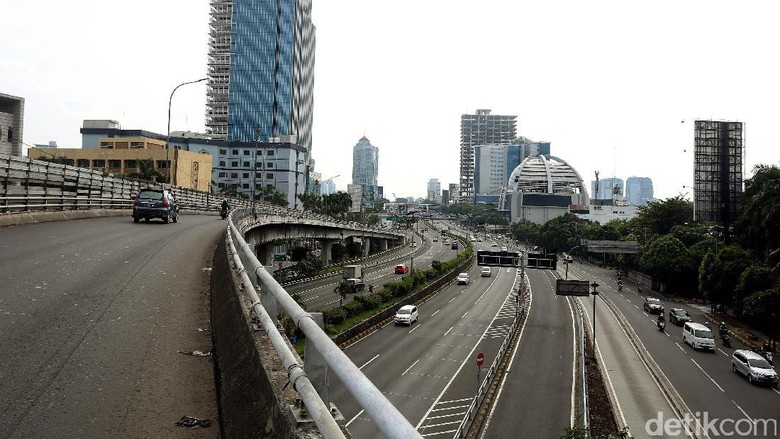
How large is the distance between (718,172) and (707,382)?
56.2 meters

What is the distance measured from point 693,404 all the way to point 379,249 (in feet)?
331

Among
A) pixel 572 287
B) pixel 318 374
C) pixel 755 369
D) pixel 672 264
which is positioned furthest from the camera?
pixel 672 264

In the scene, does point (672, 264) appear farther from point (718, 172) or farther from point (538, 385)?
point (538, 385)

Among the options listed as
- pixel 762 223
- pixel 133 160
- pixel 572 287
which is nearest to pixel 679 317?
pixel 762 223

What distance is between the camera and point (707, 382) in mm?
32719

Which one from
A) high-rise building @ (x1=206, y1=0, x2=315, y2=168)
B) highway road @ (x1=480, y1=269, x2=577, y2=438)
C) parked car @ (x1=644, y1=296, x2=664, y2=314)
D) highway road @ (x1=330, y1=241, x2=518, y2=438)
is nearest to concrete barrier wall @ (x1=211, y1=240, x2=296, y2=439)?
highway road @ (x1=330, y1=241, x2=518, y2=438)

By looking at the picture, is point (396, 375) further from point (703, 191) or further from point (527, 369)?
point (703, 191)

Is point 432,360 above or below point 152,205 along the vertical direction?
below

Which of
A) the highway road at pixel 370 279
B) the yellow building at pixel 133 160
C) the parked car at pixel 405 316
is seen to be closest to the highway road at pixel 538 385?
the parked car at pixel 405 316

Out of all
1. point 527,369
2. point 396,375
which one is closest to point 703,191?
point 527,369

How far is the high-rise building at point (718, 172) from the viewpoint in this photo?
255 ft

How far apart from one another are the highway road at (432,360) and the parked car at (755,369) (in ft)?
51.8

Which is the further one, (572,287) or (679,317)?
(679,317)

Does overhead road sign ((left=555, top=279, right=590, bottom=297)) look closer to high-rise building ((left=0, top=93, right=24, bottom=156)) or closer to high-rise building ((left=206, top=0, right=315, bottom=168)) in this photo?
high-rise building ((left=0, top=93, right=24, bottom=156))
